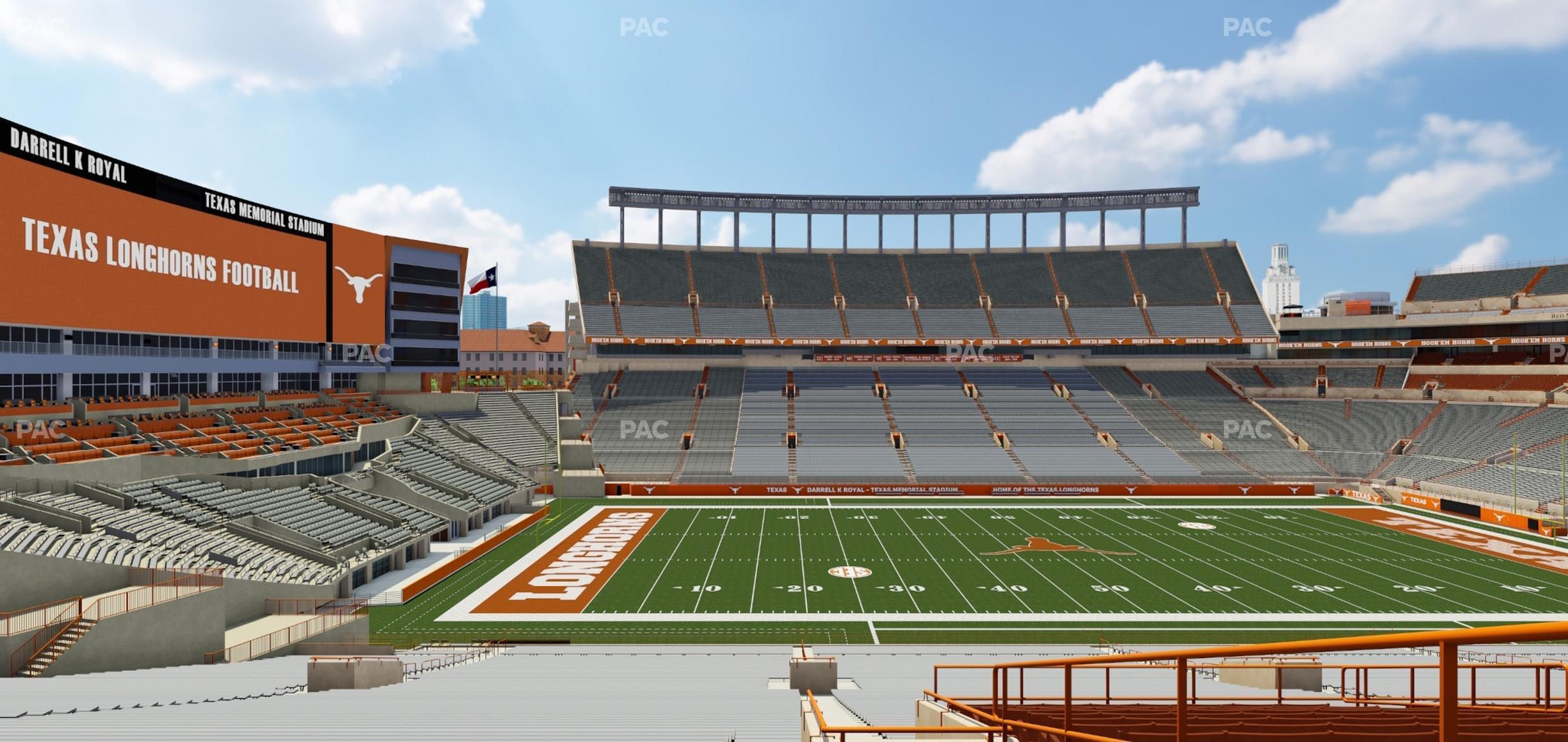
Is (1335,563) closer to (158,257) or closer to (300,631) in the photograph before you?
(300,631)

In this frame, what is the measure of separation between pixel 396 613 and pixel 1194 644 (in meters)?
21.3

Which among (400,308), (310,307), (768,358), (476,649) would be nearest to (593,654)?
(476,649)

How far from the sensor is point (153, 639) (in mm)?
17062

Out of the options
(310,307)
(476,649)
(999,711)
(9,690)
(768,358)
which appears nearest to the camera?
(999,711)

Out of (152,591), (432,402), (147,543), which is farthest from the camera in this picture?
(432,402)

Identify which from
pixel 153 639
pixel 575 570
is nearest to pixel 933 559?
pixel 575 570

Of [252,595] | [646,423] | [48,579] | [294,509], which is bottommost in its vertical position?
[252,595]

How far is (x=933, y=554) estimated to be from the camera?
3130cm

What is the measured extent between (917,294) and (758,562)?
40.2m

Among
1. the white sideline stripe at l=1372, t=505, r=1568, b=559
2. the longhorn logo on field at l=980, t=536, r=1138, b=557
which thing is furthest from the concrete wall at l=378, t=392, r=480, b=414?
the white sideline stripe at l=1372, t=505, r=1568, b=559

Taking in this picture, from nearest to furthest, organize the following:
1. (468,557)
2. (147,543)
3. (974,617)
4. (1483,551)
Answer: (147,543)
(974,617)
(468,557)
(1483,551)

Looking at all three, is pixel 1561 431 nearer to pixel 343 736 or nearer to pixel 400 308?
pixel 343 736

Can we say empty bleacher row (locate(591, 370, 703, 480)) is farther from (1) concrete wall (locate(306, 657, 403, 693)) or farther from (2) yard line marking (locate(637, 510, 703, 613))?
(1) concrete wall (locate(306, 657, 403, 693))

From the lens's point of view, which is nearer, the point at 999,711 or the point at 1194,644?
the point at 999,711
